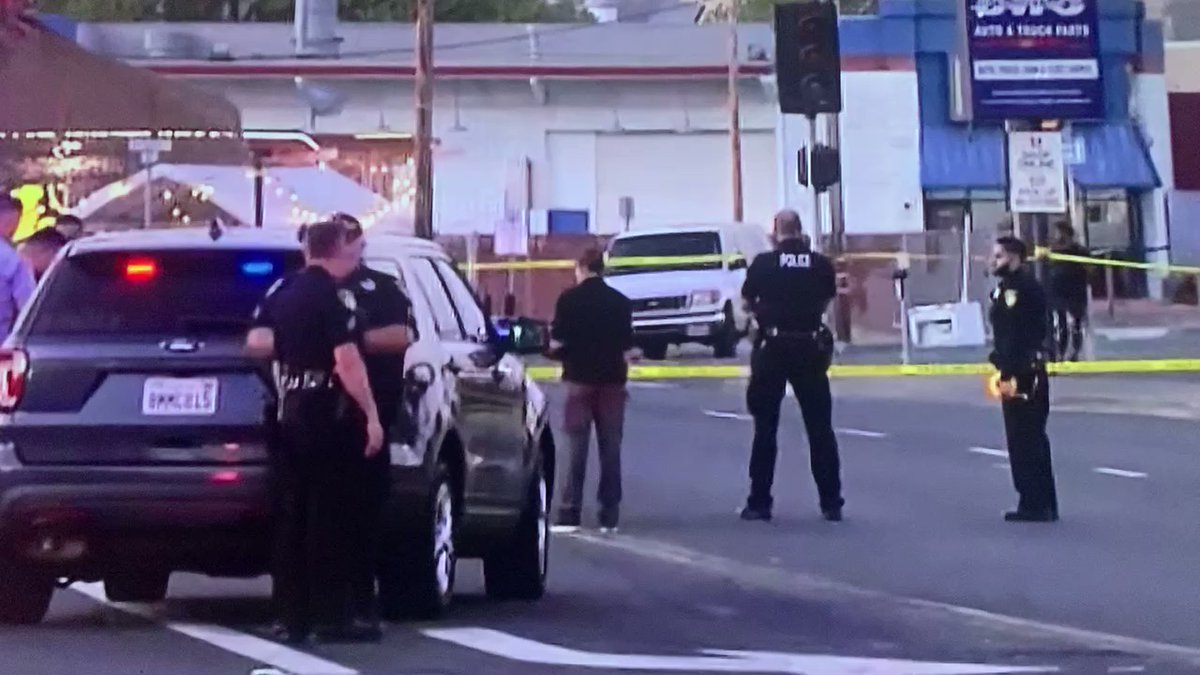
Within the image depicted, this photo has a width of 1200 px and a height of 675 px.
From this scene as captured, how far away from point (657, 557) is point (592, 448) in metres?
6.02

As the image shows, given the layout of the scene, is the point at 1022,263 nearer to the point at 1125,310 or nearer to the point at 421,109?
the point at 421,109

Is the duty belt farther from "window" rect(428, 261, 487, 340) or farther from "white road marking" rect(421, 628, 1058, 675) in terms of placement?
"window" rect(428, 261, 487, 340)

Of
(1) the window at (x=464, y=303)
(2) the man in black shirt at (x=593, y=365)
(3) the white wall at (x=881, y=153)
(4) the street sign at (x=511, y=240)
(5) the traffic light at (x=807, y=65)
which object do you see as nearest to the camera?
(1) the window at (x=464, y=303)

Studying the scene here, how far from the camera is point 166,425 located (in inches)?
399

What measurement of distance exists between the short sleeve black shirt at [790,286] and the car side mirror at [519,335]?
283cm

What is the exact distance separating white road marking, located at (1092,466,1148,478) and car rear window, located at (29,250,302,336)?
A: 31.3ft

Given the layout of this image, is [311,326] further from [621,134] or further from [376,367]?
[621,134]

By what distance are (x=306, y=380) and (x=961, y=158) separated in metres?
38.6

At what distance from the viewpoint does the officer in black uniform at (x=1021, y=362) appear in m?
15.7

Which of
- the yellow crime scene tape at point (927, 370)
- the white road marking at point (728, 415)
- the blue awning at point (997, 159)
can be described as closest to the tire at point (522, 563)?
the white road marking at point (728, 415)

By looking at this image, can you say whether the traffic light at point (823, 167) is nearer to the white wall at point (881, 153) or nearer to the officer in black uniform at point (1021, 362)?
the officer in black uniform at point (1021, 362)

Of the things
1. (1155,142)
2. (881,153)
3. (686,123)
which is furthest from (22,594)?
(1155,142)

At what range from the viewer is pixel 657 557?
14.0 metres

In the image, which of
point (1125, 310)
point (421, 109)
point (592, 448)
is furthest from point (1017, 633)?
point (1125, 310)
